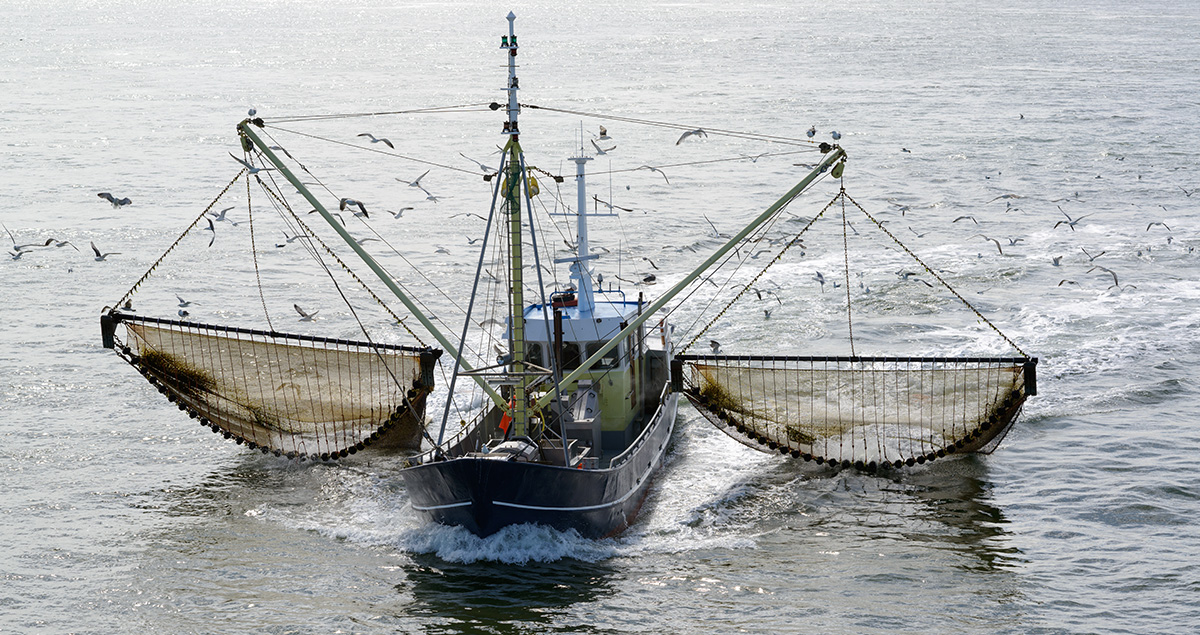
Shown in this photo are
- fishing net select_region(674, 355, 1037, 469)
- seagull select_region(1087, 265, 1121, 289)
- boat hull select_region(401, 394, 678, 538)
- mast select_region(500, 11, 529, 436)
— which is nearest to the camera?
boat hull select_region(401, 394, 678, 538)

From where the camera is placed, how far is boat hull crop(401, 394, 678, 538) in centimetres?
2278

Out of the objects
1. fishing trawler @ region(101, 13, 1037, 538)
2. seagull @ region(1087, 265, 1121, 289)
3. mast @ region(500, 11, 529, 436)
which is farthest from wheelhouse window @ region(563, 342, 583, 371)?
seagull @ region(1087, 265, 1121, 289)

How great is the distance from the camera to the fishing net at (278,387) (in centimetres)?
2830

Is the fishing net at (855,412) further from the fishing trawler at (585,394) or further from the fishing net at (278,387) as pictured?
the fishing net at (278,387)

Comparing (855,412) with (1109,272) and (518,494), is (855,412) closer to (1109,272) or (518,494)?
(518,494)

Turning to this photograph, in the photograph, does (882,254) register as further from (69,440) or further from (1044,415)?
(69,440)

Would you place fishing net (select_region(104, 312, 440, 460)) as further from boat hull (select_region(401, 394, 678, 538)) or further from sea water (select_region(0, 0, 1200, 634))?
boat hull (select_region(401, 394, 678, 538))

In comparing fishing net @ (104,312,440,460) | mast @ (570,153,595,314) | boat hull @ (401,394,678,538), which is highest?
mast @ (570,153,595,314)

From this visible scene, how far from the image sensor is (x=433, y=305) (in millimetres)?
42281

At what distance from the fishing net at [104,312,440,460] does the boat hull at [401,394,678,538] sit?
15.5ft

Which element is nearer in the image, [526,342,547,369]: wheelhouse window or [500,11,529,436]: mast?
[500,11,529,436]: mast

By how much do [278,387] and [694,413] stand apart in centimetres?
1098

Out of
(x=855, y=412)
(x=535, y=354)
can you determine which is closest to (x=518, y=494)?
(x=535, y=354)

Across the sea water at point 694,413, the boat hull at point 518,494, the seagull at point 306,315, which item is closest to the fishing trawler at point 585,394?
the boat hull at point 518,494
